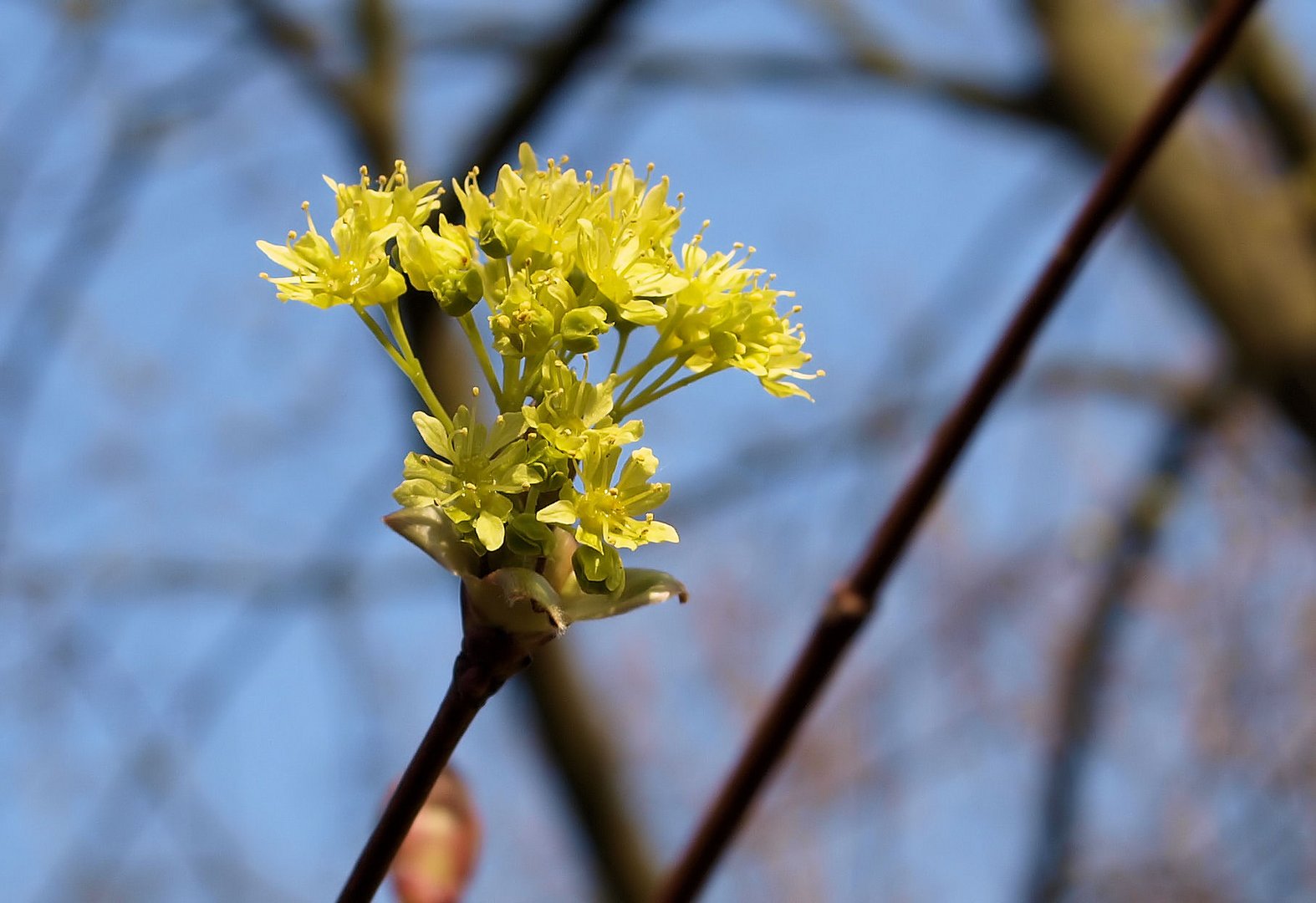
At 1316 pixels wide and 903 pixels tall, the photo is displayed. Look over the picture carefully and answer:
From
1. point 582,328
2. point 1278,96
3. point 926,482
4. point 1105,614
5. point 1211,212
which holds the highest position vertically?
point 1278,96

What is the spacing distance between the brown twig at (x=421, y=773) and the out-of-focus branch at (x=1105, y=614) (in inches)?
114

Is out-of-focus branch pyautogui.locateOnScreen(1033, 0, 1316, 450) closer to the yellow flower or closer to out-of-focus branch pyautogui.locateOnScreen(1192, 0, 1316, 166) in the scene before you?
out-of-focus branch pyautogui.locateOnScreen(1192, 0, 1316, 166)

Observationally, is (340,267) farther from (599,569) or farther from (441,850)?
(441,850)

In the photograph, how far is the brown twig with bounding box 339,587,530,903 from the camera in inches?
22.7

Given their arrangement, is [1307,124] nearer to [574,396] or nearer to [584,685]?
[584,685]

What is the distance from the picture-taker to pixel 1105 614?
3627mm

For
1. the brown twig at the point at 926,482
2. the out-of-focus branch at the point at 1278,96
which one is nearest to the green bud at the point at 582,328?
the brown twig at the point at 926,482

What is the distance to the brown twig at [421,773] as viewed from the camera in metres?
0.58

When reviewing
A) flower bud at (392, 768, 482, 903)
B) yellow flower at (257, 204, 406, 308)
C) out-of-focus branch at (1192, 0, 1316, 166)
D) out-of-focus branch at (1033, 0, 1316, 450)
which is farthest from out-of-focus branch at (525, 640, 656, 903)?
yellow flower at (257, 204, 406, 308)

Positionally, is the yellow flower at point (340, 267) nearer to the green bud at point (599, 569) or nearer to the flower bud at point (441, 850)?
the green bud at point (599, 569)

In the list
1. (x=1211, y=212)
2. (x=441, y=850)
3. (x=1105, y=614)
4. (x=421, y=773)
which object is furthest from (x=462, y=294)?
(x=1105, y=614)

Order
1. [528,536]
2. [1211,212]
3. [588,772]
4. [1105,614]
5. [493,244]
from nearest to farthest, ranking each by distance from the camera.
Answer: [528,536], [493,244], [1211,212], [588,772], [1105,614]

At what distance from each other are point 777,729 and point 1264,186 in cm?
300

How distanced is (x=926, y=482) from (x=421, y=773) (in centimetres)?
53
